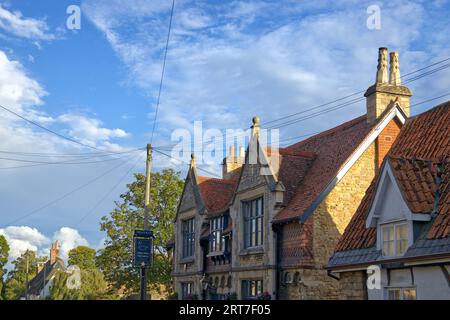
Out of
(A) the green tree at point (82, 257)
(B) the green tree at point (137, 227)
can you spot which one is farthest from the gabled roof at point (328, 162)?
(A) the green tree at point (82, 257)

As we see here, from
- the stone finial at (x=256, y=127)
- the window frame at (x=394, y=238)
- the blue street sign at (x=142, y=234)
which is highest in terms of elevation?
the stone finial at (x=256, y=127)

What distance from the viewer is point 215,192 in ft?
107

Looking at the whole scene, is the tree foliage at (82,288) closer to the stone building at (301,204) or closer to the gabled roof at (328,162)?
the stone building at (301,204)

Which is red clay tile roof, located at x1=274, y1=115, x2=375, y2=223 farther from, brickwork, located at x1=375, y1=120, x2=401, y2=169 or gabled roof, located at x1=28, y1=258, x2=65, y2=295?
gabled roof, located at x1=28, y1=258, x2=65, y2=295

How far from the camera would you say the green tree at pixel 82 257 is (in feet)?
257

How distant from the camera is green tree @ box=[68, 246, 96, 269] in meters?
78.2

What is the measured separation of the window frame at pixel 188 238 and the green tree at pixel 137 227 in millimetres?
10542

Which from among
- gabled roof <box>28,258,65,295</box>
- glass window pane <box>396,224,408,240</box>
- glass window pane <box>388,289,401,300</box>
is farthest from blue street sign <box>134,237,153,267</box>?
gabled roof <box>28,258,65,295</box>

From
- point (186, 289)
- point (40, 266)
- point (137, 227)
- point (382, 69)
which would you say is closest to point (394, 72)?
point (382, 69)

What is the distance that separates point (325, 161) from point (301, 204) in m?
2.96

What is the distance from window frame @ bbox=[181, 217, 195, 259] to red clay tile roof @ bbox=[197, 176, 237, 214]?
76.6 inches

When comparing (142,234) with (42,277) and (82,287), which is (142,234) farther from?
(42,277)
